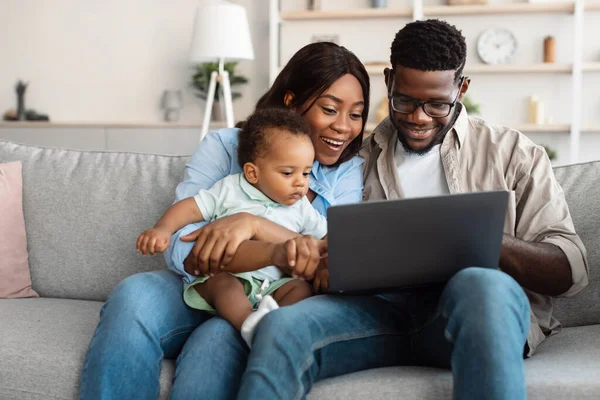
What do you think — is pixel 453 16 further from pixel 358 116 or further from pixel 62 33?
pixel 358 116

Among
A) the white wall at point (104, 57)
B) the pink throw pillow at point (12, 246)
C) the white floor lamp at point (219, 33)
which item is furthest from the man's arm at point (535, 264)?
the white wall at point (104, 57)

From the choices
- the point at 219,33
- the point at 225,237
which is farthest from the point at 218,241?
the point at 219,33

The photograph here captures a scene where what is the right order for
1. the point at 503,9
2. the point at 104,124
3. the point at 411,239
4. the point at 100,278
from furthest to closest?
the point at 104,124, the point at 503,9, the point at 100,278, the point at 411,239

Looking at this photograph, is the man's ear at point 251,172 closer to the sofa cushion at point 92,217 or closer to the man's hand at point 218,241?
the man's hand at point 218,241

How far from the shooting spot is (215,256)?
4.86 feet

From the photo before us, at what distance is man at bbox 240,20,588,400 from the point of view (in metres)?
1.18

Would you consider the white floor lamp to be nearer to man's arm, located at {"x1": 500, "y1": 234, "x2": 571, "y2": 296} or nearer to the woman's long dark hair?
the woman's long dark hair

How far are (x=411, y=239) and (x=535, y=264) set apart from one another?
1.33ft

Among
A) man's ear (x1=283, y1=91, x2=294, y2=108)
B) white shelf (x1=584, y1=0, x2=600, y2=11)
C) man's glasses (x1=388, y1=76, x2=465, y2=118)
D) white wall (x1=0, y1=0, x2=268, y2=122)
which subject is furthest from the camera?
white wall (x1=0, y1=0, x2=268, y2=122)

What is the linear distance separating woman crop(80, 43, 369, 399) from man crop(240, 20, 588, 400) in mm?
109

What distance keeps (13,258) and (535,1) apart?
3.89 m

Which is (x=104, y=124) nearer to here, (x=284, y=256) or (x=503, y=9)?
(x=503, y=9)

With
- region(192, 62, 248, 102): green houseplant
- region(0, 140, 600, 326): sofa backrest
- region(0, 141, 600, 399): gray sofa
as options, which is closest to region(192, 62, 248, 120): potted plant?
region(192, 62, 248, 102): green houseplant

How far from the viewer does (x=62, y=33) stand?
17.4ft
